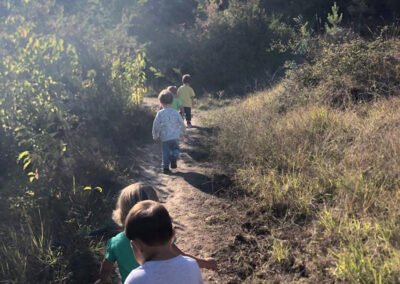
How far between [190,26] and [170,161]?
12.7m

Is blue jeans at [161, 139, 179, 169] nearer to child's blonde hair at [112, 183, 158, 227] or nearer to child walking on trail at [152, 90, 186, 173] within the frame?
child walking on trail at [152, 90, 186, 173]

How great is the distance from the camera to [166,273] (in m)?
1.88

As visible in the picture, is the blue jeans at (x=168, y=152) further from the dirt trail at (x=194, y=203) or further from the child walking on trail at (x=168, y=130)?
the dirt trail at (x=194, y=203)

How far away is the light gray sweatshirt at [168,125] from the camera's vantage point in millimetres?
6359

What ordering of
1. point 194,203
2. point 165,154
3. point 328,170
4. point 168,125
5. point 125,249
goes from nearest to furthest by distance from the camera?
point 125,249
point 328,170
point 194,203
point 168,125
point 165,154

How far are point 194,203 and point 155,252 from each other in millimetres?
3202

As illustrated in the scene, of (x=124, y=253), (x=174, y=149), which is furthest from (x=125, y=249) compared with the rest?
(x=174, y=149)

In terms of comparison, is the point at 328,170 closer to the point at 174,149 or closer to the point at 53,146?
the point at 174,149

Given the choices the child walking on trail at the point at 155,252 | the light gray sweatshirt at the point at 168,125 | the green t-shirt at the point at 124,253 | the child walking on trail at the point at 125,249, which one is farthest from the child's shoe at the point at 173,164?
the child walking on trail at the point at 155,252

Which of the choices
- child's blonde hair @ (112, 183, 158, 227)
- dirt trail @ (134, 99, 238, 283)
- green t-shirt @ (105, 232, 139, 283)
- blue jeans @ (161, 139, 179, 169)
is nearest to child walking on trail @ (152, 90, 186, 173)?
blue jeans @ (161, 139, 179, 169)

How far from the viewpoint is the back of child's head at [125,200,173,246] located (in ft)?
6.33

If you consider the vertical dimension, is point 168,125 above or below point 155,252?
above

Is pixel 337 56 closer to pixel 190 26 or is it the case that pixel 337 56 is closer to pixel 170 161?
pixel 170 161

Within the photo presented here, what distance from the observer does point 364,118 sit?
5676 millimetres
